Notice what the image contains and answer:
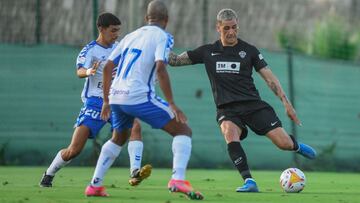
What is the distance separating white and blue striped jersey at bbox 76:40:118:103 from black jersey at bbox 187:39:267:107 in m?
1.19

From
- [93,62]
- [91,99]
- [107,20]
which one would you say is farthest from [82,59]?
[107,20]

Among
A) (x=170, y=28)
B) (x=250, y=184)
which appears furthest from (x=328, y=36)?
(x=250, y=184)

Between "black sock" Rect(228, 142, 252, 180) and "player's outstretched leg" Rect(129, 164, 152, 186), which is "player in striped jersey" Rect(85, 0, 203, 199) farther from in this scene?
"black sock" Rect(228, 142, 252, 180)

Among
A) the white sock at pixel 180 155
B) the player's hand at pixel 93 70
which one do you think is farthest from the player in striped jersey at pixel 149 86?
the player's hand at pixel 93 70

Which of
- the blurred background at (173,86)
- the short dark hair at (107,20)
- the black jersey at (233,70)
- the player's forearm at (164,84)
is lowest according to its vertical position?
the blurred background at (173,86)

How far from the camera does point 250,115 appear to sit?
37.9 feet

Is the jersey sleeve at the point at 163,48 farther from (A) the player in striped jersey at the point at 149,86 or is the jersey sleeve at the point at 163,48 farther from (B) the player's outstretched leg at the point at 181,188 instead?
(B) the player's outstretched leg at the point at 181,188

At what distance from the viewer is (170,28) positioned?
62.7 feet

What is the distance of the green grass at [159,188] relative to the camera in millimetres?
9727

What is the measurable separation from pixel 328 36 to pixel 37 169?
11.3m

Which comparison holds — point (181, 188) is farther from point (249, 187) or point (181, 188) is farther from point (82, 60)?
point (82, 60)

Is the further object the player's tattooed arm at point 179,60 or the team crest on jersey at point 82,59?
the player's tattooed arm at point 179,60

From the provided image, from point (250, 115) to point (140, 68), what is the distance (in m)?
2.51

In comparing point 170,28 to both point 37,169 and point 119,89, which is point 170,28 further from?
point 119,89
